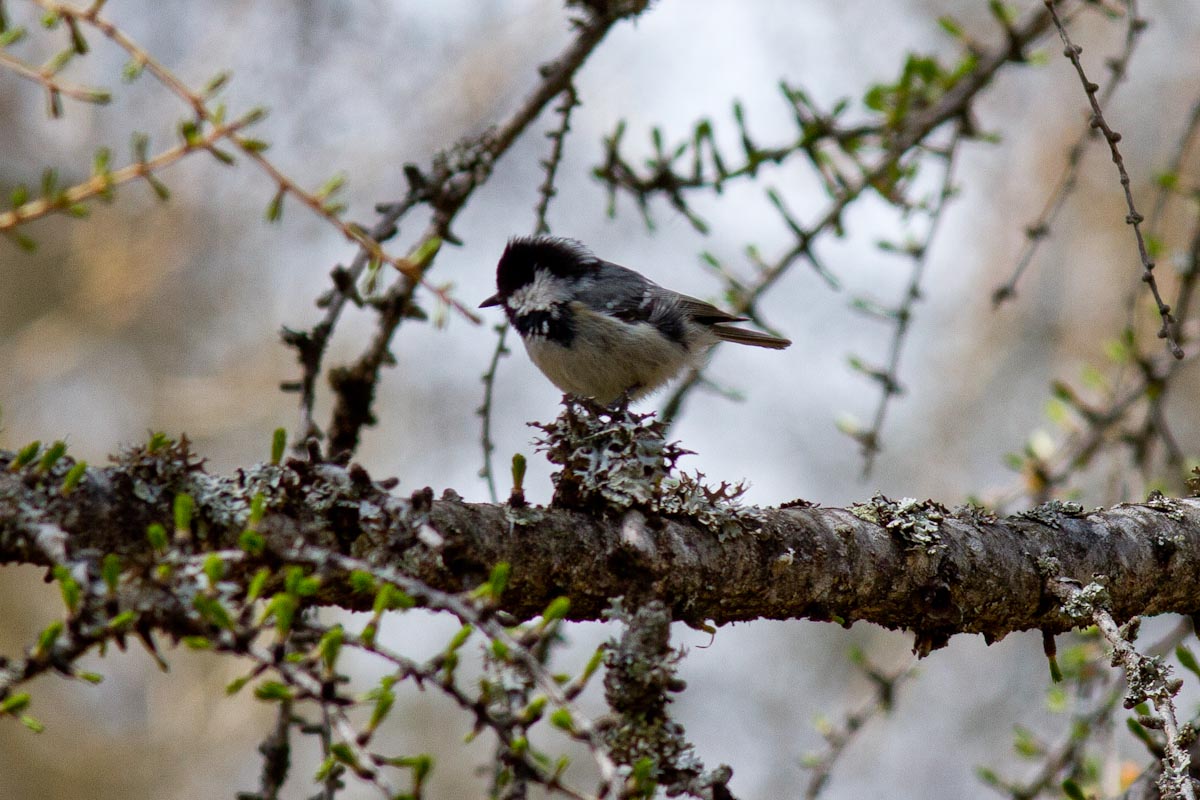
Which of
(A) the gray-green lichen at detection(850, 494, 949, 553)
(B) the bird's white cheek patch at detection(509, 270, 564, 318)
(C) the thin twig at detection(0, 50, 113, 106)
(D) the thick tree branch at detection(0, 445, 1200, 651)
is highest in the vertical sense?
(B) the bird's white cheek patch at detection(509, 270, 564, 318)

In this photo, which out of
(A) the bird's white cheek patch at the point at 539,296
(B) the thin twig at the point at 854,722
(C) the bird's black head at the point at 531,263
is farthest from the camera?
(C) the bird's black head at the point at 531,263

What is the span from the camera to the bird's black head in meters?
4.42

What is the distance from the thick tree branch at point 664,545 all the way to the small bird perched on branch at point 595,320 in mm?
1617

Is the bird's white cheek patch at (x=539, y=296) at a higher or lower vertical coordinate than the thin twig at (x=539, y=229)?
higher

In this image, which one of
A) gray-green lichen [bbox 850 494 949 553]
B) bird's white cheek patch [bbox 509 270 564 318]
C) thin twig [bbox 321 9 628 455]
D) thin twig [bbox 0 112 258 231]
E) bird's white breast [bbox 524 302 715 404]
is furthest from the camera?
bird's white cheek patch [bbox 509 270 564 318]

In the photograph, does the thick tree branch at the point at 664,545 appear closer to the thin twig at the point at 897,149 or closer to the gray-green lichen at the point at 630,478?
the gray-green lichen at the point at 630,478

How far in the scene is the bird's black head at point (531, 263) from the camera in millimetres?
4418

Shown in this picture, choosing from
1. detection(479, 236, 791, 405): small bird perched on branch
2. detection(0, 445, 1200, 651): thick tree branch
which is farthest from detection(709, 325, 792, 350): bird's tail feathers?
detection(0, 445, 1200, 651): thick tree branch

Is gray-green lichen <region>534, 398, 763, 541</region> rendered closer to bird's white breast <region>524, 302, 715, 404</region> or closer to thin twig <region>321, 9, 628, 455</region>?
thin twig <region>321, 9, 628, 455</region>

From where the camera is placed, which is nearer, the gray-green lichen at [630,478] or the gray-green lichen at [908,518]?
the gray-green lichen at [630,478]

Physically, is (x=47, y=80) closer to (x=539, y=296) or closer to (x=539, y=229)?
(x=539, y=229)

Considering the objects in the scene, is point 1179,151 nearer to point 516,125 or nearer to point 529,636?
point 516,125

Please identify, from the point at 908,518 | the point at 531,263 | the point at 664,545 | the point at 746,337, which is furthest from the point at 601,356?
the point at 664,545

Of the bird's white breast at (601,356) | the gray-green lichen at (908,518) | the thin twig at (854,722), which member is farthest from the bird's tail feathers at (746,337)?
the gray-green lichen at (908,518)
